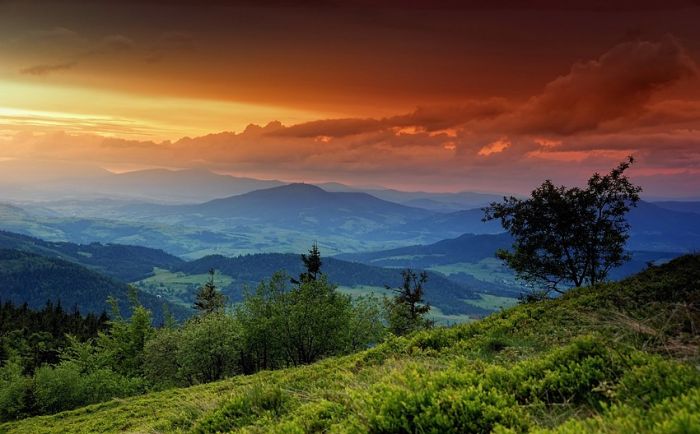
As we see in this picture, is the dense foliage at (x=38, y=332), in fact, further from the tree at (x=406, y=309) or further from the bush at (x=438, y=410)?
the bush at (x=438, y=410)

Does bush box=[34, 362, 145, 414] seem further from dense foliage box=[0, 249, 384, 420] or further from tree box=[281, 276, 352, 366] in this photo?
tree box=[281, 276, 352, 366]

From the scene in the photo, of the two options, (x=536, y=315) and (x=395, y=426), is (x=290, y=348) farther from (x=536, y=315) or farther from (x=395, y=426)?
(x=395, y=426)

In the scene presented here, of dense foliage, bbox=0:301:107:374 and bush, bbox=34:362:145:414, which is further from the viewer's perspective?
dense foliage, bbox=0:301:107:374

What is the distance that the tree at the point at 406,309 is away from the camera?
72438 mm

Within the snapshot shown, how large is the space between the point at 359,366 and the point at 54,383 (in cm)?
6301

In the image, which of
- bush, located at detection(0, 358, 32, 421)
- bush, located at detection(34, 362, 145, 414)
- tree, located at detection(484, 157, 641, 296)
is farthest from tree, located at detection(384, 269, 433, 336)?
bush, located at detection(0, 358, 32, 421)

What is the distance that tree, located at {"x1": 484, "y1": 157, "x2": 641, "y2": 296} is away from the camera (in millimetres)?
35562

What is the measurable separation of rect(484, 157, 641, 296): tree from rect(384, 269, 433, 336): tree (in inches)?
1410

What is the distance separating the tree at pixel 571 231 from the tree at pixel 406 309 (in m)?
35.8

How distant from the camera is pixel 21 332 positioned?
4665 inches

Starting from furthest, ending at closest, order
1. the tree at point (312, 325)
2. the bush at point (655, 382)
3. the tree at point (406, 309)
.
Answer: the tree at point (406, 309), the tree at point (312, 325), the bush at point (655, 382)

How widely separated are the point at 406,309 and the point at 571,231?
4316 cm

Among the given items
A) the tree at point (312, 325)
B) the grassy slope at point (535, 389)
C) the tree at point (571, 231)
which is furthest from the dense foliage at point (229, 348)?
the grassy slope at point (535, 389)

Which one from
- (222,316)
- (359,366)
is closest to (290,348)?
(222,316)
